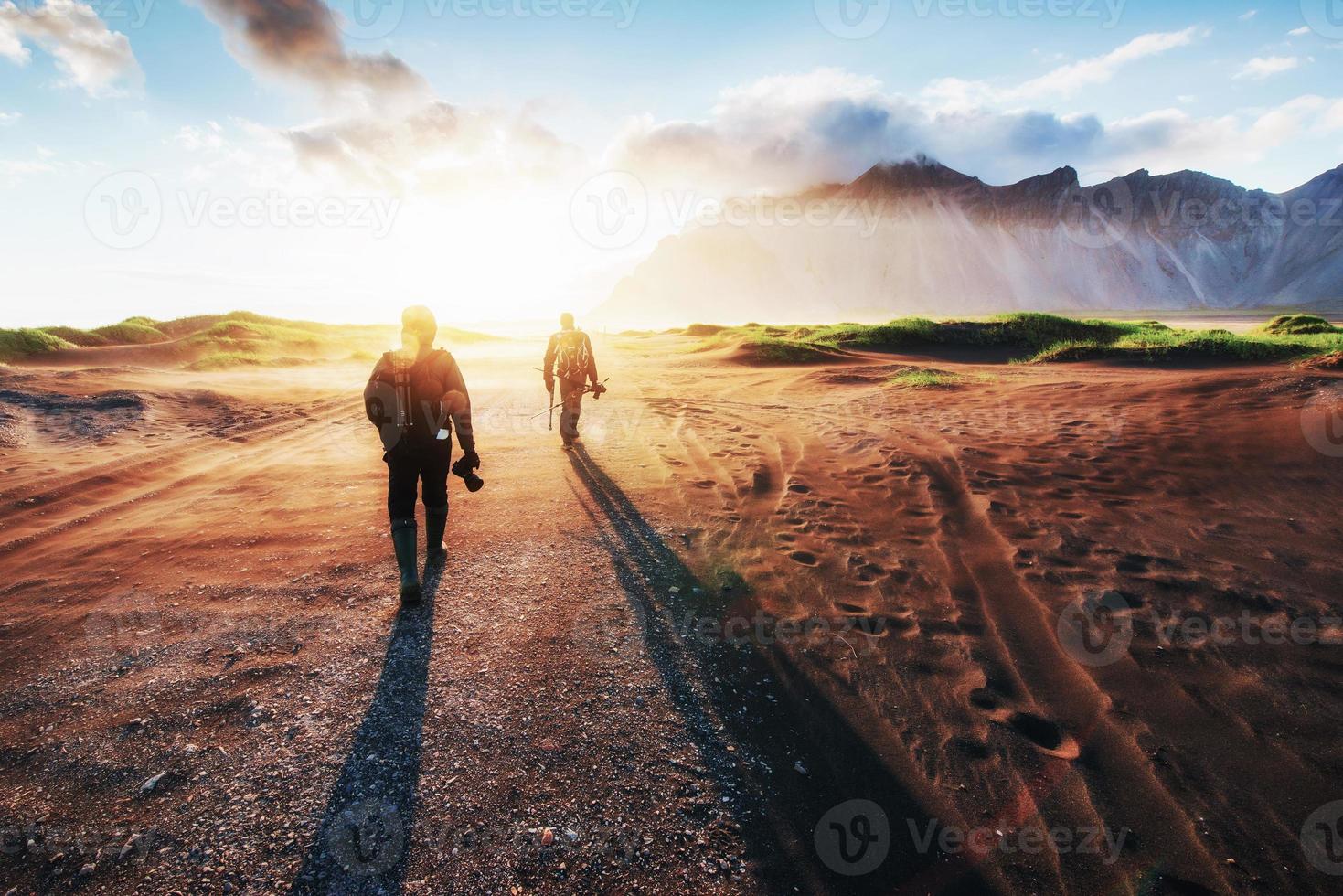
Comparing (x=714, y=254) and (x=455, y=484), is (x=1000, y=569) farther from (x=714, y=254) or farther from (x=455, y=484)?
(x=714, y=254)

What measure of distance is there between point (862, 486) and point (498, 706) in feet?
15.9

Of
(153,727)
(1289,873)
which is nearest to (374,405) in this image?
(153,727)

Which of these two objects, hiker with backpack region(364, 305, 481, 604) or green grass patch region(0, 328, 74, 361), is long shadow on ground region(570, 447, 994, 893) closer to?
hiker with backpack region(364, 305, 481, 604)

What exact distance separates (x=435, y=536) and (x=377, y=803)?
2.61m

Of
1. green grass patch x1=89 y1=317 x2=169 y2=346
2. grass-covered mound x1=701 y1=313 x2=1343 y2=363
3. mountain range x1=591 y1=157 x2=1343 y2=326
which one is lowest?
grass-covered mound x1=701 y1=313 x2=1343 y2=363

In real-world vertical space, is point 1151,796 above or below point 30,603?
below

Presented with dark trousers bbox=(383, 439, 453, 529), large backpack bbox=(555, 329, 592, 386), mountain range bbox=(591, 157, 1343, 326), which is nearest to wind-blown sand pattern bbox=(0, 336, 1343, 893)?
dark trousers bbox=(383, 439, 453, 529)

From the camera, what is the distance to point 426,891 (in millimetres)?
2168

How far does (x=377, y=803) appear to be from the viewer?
2.51m

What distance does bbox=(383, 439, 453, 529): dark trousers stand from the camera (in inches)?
165

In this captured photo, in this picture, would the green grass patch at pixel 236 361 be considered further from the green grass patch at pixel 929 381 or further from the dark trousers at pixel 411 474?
the green grass patch at pixel 929 381

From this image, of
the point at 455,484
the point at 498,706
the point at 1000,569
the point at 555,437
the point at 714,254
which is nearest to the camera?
the point at 498,706

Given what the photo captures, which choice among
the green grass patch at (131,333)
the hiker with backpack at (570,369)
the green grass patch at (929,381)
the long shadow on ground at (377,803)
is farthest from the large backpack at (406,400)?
the green grass patch at (131,333)

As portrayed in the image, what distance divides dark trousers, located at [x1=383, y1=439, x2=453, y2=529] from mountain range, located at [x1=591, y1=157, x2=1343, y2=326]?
8942 cm
